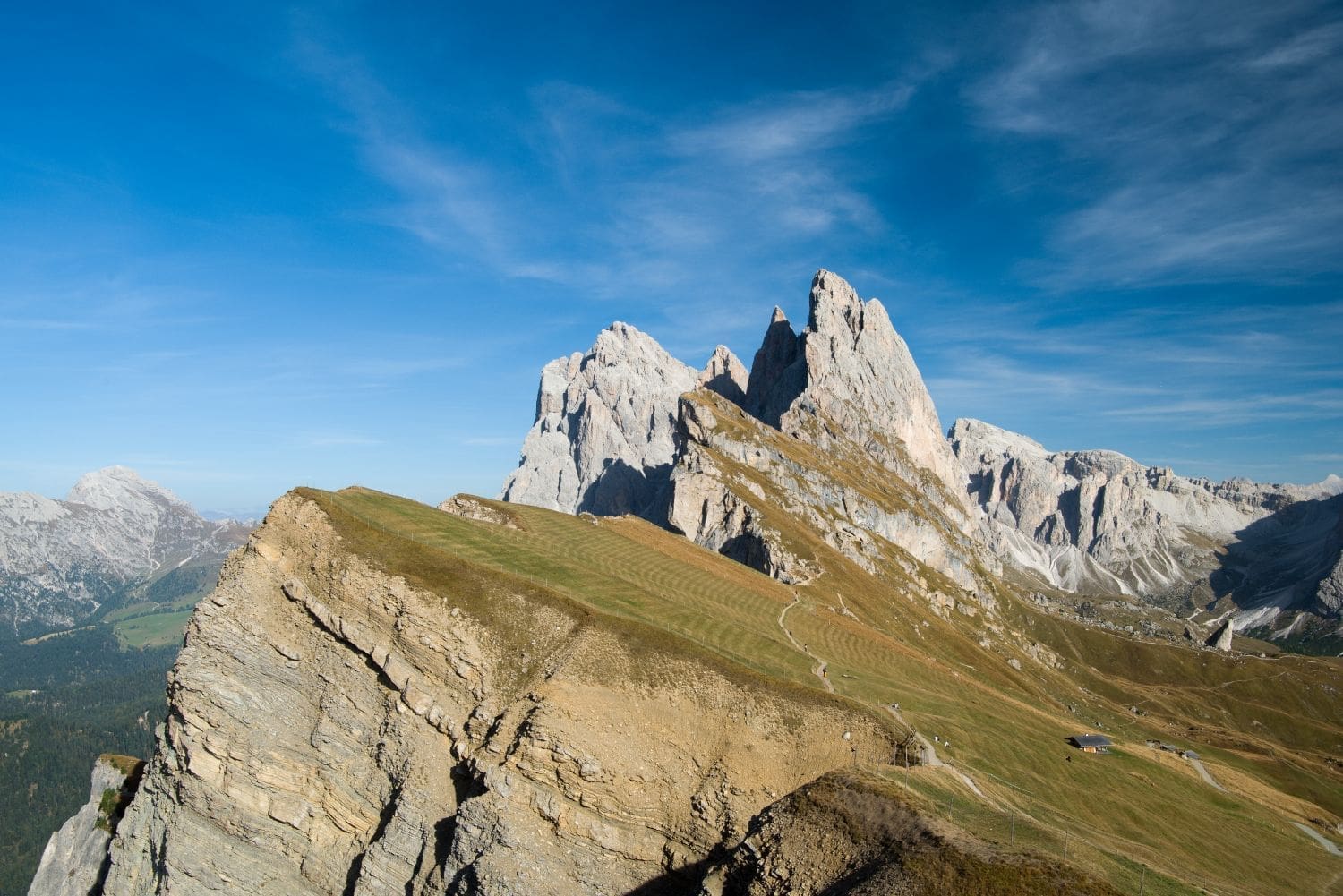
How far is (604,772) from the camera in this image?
35062 millimetres

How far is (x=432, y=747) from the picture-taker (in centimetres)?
3969

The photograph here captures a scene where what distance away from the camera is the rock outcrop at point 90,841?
49594 mm

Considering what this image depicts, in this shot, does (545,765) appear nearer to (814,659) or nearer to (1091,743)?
(814,659)

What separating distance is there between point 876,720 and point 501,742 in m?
22.4

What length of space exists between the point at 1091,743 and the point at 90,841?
97.2 metres

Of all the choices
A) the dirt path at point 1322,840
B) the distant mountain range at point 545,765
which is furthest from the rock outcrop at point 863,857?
the dirt path at point 1322,840

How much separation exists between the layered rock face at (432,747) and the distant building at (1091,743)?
50.6 m

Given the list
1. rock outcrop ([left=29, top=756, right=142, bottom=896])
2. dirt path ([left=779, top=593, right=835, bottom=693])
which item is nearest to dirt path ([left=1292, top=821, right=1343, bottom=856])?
dirt path ([left=779, top=593, right=835, bottom=693])

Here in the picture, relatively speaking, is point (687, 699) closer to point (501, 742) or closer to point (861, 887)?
point (501, 742)

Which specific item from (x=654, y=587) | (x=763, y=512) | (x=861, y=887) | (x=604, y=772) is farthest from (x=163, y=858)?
(x=763, y=512)

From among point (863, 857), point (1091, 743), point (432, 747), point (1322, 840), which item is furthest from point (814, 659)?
point (1322, 840)

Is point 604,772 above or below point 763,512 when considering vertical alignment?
below

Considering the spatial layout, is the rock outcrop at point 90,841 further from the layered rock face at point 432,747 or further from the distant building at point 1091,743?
the distant building at point 1091,743

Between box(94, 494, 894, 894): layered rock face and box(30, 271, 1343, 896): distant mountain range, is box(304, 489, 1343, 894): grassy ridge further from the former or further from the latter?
box(94, 494, 894, 894): layered rock face
